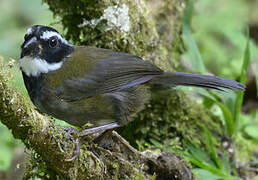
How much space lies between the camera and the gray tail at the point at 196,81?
3754mm

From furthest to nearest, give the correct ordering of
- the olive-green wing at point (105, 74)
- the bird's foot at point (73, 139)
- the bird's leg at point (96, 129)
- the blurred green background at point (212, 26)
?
the blurred green background at point (212, 26), the olive-green wing at point (105, 74), the bird's leg at point (96, 129), the bird's foot at point (73, 139)

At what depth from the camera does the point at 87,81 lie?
3.48 metres

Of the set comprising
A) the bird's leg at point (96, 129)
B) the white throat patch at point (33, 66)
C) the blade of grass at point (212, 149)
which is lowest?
the blade of grass at point (212, 149)

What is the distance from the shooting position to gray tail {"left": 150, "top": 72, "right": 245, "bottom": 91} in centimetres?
375

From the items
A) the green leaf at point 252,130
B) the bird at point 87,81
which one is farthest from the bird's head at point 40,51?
the green leaf at point 252,130

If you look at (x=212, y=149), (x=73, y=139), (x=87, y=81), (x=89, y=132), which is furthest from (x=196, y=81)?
(x=73, y=139)

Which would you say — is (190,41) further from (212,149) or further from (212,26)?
(212,26)

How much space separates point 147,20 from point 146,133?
3.94ft

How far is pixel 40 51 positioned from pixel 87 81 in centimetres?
47

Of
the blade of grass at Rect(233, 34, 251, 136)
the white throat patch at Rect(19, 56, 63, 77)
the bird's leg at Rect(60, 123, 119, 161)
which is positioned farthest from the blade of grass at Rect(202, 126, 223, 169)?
the white throat patch at Rect(19, 56, 63, 77)

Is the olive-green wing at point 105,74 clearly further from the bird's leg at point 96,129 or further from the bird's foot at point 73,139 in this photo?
the bird's foot at point 73,139

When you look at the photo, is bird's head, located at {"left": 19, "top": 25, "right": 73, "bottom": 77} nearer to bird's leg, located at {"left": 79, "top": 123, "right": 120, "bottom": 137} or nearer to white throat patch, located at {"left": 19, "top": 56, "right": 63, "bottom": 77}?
white throat patch, located at {"left": 19, "top": 56, "right": 63, "bottom": 77}

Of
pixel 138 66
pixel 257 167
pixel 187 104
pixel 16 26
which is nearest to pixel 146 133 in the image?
pixel 187 104

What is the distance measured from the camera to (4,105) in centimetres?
230
